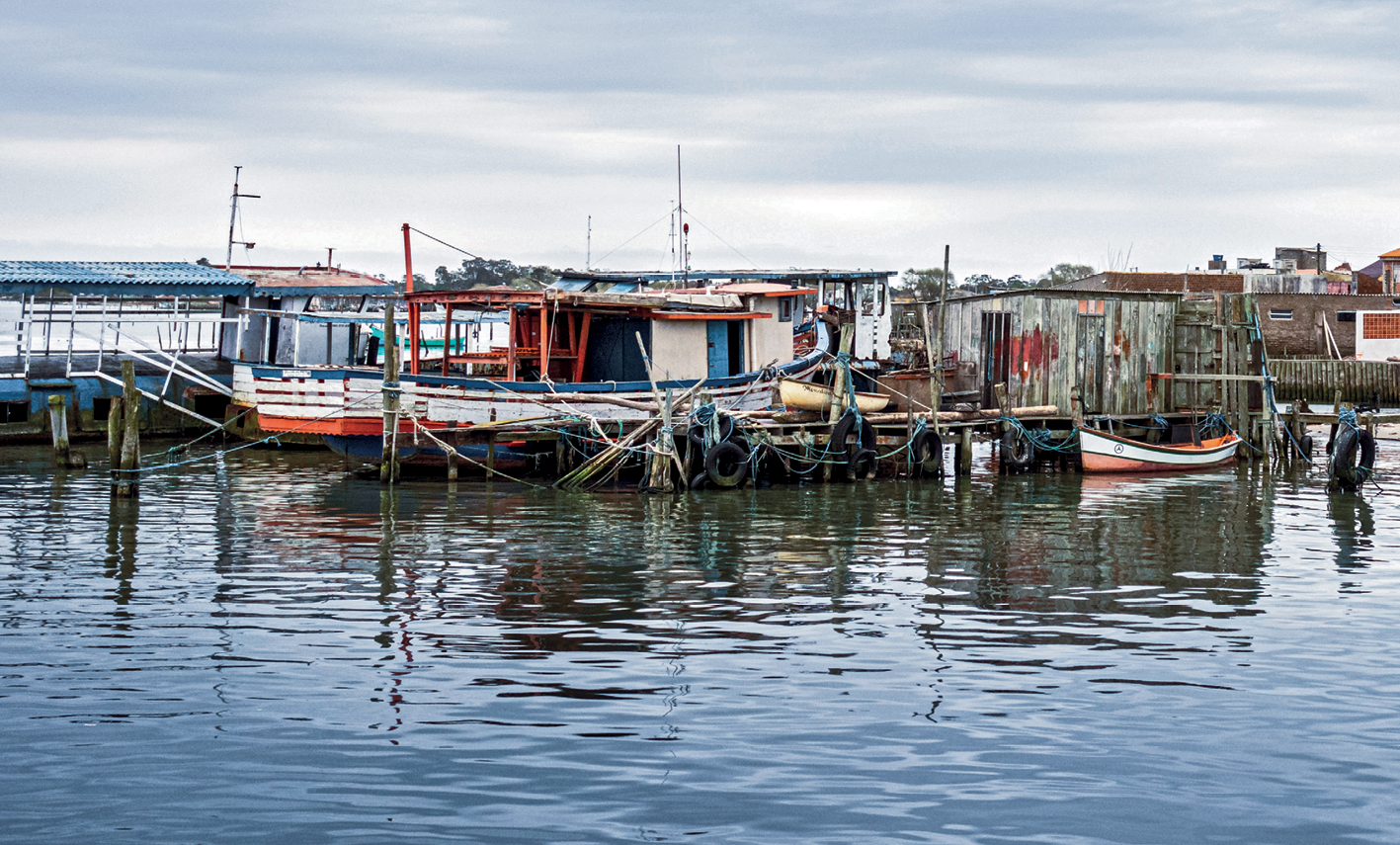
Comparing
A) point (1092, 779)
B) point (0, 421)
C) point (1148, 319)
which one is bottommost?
point (1092, 779)

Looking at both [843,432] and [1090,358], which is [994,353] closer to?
[1090,358]

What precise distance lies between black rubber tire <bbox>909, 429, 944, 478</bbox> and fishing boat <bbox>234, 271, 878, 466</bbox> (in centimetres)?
344

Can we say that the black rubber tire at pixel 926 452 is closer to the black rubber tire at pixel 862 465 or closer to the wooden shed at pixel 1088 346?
the black rubber tire at pixel 862 465

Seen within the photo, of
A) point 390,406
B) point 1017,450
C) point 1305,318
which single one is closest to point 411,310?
point 390,406

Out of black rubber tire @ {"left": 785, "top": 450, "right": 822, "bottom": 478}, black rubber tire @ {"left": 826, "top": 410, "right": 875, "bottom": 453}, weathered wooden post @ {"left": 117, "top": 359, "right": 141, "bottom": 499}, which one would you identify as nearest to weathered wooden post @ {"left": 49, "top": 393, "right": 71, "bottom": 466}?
weathered wooden post @ {"left": 117, "top": 359, "right": 141, "bottom": 499}

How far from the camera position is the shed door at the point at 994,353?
3034 centimetres

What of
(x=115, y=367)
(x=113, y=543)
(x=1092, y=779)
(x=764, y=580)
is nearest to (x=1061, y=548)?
(x=764, y=580)

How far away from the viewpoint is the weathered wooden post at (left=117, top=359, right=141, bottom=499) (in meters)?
21.7

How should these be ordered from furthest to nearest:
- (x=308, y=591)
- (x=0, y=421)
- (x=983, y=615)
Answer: (x=0, y=421)
(x=308, y=591)
(x=983, y=615)

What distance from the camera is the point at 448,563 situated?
15977 millimetres

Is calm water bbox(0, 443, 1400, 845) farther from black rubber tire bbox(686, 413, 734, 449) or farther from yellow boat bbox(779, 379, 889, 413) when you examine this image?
yellow boat bbox(779, 379, 889, 413)

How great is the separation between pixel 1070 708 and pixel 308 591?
832 cm

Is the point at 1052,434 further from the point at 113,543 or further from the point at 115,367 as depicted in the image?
the point at 115,367

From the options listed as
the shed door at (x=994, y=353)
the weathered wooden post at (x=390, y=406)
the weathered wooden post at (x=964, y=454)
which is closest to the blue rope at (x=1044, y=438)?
the weathered wooden post at (x=964, y=454)
